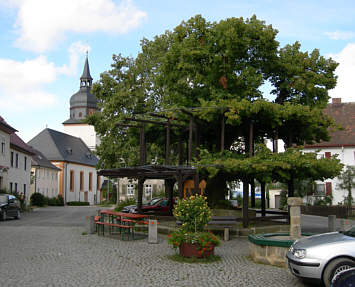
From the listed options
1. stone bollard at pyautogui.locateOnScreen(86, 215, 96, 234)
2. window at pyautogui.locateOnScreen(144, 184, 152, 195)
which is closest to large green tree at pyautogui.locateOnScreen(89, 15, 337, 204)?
stone bollard at pyautogui.locateOnScreen(86, 215, 96, 234)

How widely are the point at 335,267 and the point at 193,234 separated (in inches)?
170

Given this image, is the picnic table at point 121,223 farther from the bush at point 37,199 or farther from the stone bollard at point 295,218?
the bush at point 37,199

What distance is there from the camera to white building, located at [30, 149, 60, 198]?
5912 cm

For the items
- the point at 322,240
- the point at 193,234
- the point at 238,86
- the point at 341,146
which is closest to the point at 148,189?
the point at 341,146

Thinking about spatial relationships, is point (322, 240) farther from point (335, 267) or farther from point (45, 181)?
point (45, 181)

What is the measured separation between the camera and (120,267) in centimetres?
1033

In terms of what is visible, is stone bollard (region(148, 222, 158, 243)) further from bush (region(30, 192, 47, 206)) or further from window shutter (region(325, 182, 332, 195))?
bush (region(30, 192, 47, 206))

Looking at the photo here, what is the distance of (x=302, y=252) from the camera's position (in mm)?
8250

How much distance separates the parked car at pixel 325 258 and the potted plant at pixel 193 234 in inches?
126

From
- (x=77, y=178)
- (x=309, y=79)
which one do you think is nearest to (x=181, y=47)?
(x=309, y=79)

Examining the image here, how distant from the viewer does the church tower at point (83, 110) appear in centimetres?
9050

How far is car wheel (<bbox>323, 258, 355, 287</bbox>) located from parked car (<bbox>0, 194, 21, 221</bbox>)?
22.6 meters

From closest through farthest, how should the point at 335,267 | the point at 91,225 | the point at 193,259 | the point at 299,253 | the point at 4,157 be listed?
the point at 335,267 < the point at 299,253 < the point at 193,259 < the point at 91,225 < the point at 4,157

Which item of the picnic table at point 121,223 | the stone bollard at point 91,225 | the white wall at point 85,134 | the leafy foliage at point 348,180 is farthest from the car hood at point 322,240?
the white wall at point 85,134
